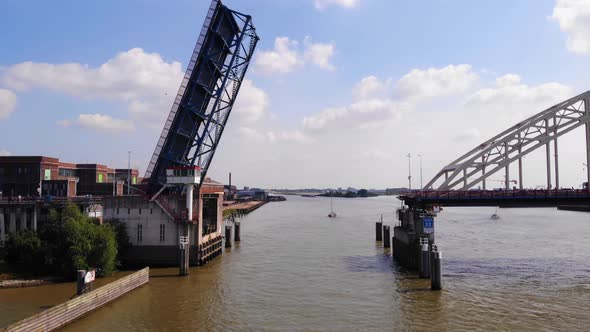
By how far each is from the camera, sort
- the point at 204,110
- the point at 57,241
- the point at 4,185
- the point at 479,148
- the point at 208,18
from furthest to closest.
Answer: the point at 4,185, the point at 479,148, the point at 204,110, the point at 208,18, the point at 57,241

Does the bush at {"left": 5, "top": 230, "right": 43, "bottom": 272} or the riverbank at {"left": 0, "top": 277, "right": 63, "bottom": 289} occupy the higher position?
the bush at {"left": 5, "top": 230, "right": 43, "bottom": 272}

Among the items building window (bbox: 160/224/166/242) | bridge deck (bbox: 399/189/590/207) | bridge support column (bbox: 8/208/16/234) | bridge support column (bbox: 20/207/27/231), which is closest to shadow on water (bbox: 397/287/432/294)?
bridge deck (bbox: 399/189/590/207)

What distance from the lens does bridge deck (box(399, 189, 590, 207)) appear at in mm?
38938

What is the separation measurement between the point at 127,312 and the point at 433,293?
62.0 ft

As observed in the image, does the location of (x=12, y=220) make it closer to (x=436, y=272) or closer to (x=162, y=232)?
(x=162, y=232)

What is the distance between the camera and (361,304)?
88.4 ft

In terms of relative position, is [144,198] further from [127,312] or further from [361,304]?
[361,304]

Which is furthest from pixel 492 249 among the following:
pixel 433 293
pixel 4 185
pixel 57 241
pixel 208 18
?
pixel 4 185

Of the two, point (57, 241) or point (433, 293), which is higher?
point (57, 241)

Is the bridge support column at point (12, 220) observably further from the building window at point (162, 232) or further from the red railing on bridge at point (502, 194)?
the red railing on bridge at point (502, 194)

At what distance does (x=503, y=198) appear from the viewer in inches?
1578

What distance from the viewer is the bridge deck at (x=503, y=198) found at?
3894cm

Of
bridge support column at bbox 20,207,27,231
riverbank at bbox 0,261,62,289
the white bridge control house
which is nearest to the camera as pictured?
riverbank at bbox 0,261,62,289

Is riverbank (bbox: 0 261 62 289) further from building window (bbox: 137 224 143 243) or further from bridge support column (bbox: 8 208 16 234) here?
bridge support column (bbox: 8 208 16 234)
